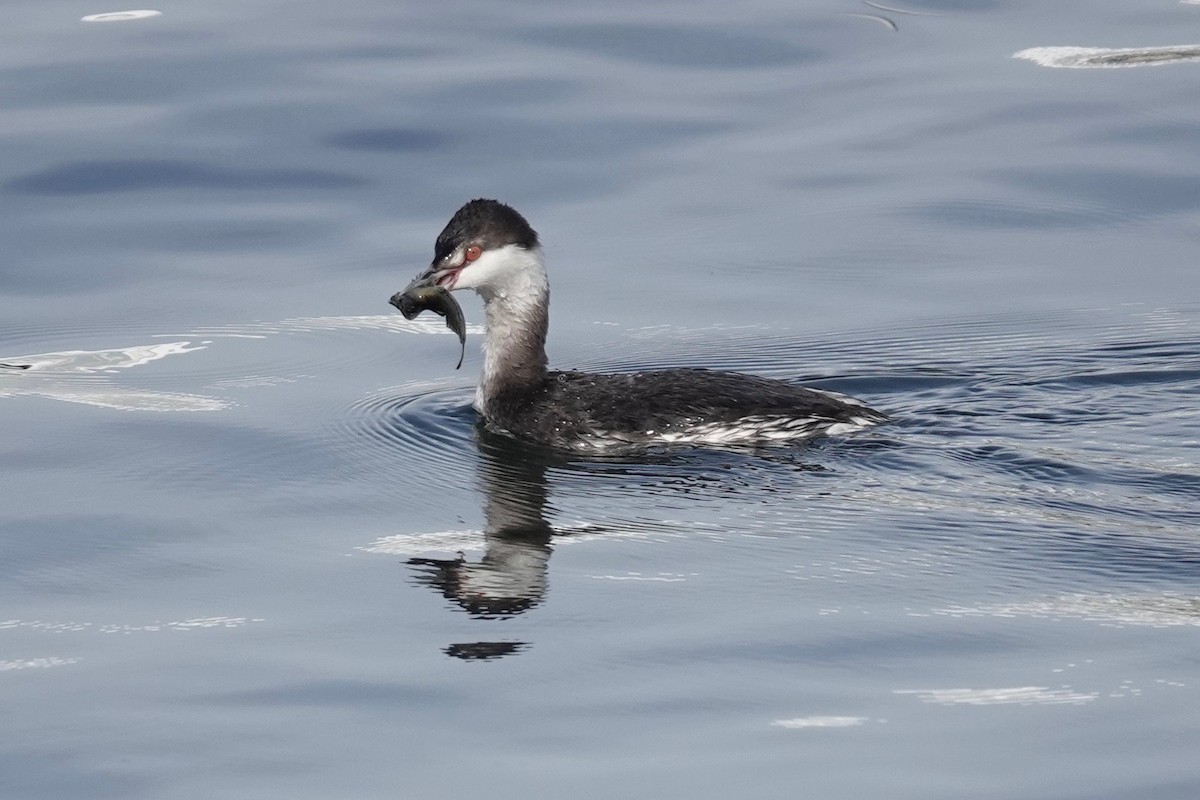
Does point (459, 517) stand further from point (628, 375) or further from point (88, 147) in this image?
point (88, 147)

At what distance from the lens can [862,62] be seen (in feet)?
54.8

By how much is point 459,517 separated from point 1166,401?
3.68m

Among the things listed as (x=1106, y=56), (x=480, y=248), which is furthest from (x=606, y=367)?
(x=1106, y=56)

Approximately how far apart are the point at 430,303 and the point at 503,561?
2.44m

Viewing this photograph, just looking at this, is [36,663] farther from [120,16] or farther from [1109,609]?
[120,16]

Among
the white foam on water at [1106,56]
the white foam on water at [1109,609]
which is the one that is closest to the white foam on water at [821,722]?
the white foam on water at [1109,609]

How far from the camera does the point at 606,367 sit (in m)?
10.7

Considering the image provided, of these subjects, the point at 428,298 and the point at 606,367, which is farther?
the point at 606,367

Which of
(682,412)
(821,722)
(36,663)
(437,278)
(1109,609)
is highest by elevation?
(437,278)

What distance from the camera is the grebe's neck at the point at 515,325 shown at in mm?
10039

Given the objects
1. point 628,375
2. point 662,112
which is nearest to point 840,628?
point 628,375

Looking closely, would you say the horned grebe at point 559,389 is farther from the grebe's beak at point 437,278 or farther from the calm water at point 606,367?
the calm water at point 606,367

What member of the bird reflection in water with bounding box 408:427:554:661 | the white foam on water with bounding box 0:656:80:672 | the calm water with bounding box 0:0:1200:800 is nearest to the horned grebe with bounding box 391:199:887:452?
the calm water with bounding box 0:0:1200:800

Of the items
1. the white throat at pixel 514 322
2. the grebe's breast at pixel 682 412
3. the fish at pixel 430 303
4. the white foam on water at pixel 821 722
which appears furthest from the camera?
the white throat at pixel 514 322
